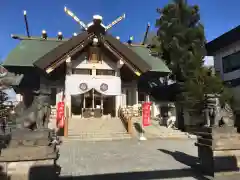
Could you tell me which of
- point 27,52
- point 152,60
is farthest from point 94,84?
point 27,52

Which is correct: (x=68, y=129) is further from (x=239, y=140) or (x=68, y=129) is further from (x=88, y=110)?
(x=239, y=140)

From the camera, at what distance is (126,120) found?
1788 cm

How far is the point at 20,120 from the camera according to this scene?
5801 millimetres

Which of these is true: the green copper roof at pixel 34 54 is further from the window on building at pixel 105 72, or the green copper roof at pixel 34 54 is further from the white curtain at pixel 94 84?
the white curtain at pixel 94 84

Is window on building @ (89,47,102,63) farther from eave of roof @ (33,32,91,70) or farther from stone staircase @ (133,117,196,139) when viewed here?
stone staircase @ (133,117,196,139)

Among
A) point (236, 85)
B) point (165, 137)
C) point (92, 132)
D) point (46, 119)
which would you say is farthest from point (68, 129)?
point (236, 85)

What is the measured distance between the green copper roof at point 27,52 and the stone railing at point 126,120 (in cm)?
963

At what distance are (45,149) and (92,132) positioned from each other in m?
11.3

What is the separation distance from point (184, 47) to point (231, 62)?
16.7 ft

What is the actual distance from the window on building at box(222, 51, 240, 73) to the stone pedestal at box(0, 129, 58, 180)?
817 inches

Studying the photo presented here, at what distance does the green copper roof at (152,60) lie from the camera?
24.0 m


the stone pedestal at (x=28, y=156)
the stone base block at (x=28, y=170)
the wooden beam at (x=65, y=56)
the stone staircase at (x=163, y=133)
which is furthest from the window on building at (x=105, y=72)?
the stone base block at (x=28, y=170)

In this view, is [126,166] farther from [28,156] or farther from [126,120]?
[126,120]

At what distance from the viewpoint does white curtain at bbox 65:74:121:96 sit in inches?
829
